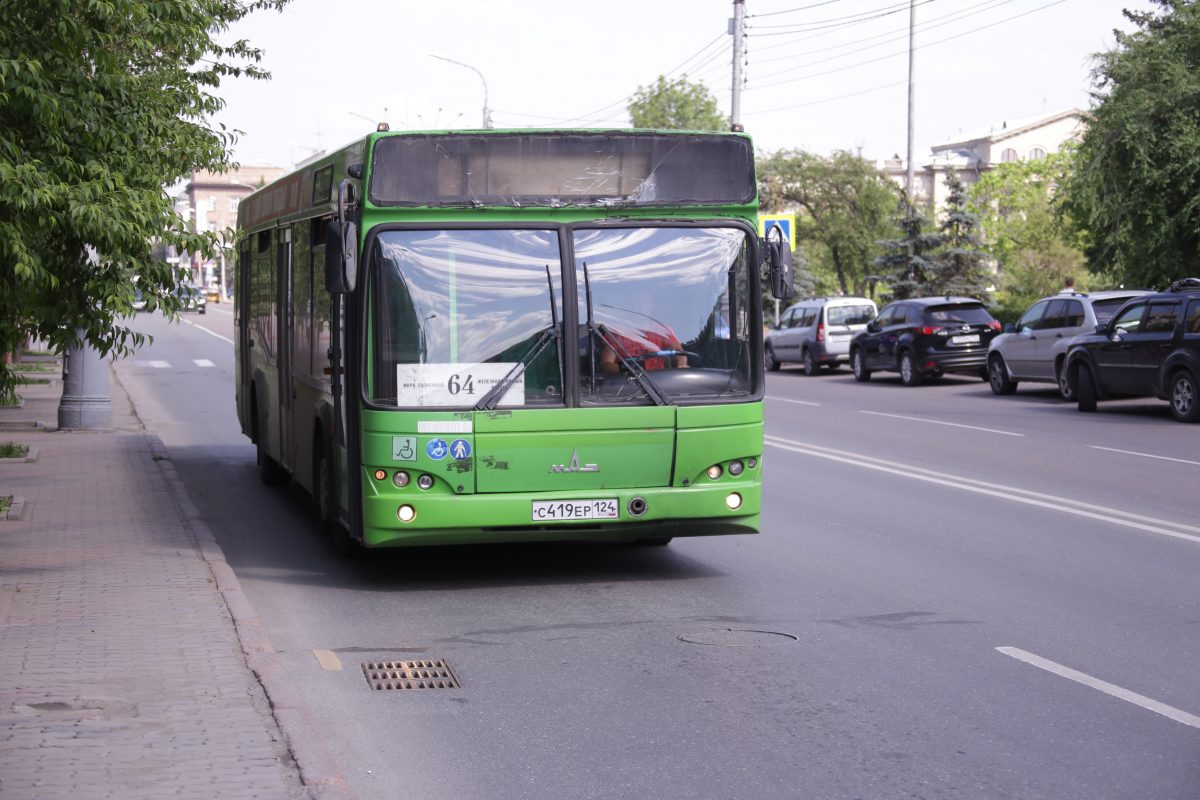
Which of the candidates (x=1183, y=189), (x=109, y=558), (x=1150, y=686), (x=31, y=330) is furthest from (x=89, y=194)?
(x=1183, y=189)

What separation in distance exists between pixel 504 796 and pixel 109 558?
5.55m

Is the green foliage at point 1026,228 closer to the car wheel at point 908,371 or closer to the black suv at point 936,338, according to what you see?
the black suv at point 936,338

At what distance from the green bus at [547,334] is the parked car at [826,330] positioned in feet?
92.0

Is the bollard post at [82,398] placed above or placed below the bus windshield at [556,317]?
below

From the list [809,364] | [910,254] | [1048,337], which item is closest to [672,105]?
[910,254]

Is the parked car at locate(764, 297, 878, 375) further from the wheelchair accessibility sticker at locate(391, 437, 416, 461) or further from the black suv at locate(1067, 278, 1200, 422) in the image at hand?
the wheelchair accessibility sticker at locate(391, 437, 416, 461)

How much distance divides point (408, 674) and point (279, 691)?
0.75m

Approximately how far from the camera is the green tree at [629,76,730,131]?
7013cm

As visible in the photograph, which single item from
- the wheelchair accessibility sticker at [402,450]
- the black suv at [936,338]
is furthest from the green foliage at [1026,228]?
the wheelchair accessibility sticker at [402,450]

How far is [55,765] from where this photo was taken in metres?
5.36

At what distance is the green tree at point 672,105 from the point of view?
7013 centimetres

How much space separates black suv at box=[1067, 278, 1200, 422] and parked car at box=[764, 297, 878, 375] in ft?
43.4

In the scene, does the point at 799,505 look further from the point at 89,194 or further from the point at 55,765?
the point at 55,765

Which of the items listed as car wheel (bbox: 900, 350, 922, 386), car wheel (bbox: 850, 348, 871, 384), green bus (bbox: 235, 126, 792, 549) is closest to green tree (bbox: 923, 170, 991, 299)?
car wheel (bbox: 850, 348, 871, 384)
